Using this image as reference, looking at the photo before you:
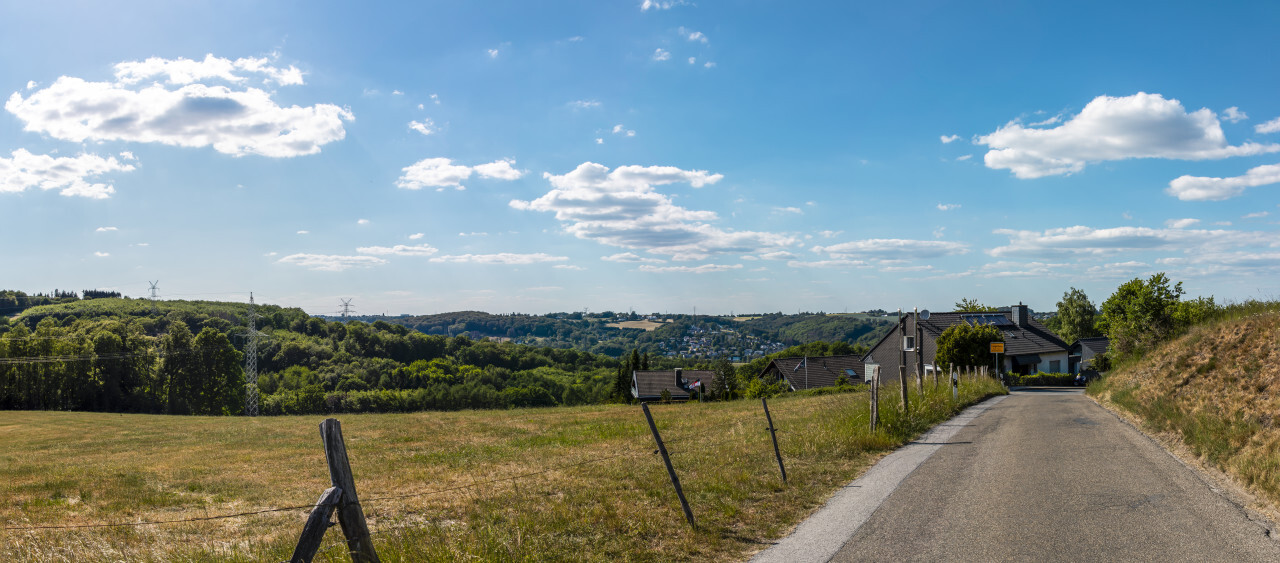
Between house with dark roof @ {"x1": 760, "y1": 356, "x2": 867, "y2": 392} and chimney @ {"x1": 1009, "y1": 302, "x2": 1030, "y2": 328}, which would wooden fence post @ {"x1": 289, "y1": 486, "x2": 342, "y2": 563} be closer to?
house with dark roof @ {"x1": 760, "y1": 356, "x2": 867, "y2": 392}

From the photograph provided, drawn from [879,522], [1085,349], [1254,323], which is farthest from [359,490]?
[1085,349]

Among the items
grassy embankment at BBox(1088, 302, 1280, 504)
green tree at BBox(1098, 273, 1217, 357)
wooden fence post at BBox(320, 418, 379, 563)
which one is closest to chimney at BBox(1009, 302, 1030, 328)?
green tree at BBox(1098, 273, 1217, 357)

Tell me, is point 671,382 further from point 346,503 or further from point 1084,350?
point 346,503

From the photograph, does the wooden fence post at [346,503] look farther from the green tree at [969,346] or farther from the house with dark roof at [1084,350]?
the house with dark roof at [1084,350]

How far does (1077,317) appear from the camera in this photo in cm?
9469

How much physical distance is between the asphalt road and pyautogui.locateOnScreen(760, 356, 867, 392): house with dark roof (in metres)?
60.1

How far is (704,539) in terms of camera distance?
25.1ft

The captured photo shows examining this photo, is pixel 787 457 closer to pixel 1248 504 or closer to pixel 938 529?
pixel 938 529

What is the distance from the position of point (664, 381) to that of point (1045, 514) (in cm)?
7457

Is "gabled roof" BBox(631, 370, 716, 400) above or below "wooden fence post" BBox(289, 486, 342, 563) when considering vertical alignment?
below

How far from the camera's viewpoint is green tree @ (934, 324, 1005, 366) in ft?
172

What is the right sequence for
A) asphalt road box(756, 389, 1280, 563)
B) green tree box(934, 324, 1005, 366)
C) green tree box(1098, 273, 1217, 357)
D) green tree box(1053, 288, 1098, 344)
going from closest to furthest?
asphalt road box(756, 389, 1280, 563) → green tree box(1098, 273, 1217, 357) → green tree box(934, 324, 1005, 366) → green tree box(1053, 288, 1098, 344)

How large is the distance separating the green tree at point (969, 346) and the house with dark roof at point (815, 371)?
18374 millimetres

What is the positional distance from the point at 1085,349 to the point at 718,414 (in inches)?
2700
